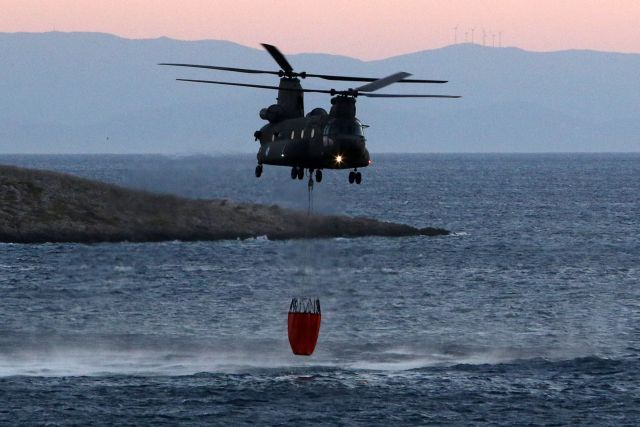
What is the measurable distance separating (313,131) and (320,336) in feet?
194

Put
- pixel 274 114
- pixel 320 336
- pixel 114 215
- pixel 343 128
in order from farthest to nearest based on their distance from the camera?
pixel 114 215
pixel 320 336
pixel 274 114
pixel 343 128

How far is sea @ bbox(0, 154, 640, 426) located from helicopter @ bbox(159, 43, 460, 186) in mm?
24971

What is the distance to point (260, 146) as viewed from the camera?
6869 centimetres

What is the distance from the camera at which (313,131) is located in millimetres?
63500

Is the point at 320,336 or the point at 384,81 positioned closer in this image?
the point at 384,81

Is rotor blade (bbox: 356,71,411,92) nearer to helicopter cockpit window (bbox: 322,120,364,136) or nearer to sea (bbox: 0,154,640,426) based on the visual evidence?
helicopter cockpit window (bbox: 322,120,364,136)

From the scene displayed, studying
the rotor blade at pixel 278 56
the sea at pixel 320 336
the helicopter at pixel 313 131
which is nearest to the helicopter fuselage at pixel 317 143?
the helicopter at pixel 313 131

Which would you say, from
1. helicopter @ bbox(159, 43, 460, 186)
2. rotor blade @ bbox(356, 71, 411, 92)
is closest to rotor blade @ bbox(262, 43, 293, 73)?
helicopter @ bbox(159, 43, 460, 186)

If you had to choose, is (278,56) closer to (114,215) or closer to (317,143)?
(317,143)

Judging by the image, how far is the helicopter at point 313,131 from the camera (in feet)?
201

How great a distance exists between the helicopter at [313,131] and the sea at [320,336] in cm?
2497

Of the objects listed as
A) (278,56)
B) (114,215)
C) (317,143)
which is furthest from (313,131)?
(114,215)

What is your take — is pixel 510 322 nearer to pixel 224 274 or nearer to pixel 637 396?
pixel 637 396

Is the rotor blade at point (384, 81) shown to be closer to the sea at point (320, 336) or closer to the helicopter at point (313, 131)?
the helicopter at point (313, 131)
